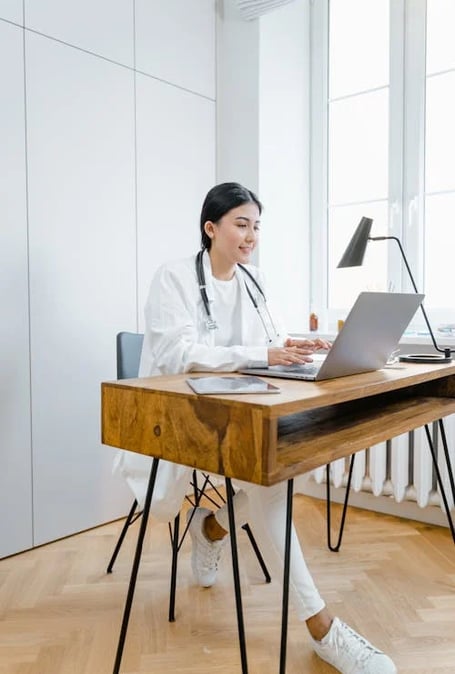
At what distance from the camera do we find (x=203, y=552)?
1918 mm

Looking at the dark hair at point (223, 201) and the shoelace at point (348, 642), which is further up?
the dark hair at point (223, 201)

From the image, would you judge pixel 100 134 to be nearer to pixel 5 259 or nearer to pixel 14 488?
pixel 5 259

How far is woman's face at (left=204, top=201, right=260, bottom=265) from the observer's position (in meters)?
1.77

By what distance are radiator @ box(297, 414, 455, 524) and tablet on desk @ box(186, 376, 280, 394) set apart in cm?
127

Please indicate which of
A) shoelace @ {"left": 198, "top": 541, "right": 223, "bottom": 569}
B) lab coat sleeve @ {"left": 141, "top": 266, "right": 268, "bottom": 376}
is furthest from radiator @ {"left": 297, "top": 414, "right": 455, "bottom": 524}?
lab coat sleeve @ {"left": 141, "top": 266, "right": 268, "bottom": 376}

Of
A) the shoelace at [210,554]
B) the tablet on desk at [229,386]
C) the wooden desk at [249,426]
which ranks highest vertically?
the tablet on desk at [229,386]

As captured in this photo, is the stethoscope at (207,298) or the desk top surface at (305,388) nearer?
the desk top surface at (305,388)

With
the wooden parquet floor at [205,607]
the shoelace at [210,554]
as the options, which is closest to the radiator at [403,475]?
the wooden parquet floor at [205,607]

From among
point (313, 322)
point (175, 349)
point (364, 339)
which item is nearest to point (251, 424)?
point (364, 339)

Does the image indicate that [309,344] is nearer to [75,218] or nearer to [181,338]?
[181,338]

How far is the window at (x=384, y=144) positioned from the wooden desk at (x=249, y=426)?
1.36 metres

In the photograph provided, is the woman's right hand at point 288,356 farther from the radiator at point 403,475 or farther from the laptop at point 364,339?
the radiator at point 403,475

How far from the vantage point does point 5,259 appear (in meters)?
2.15

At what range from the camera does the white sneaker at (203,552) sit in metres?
1.90
